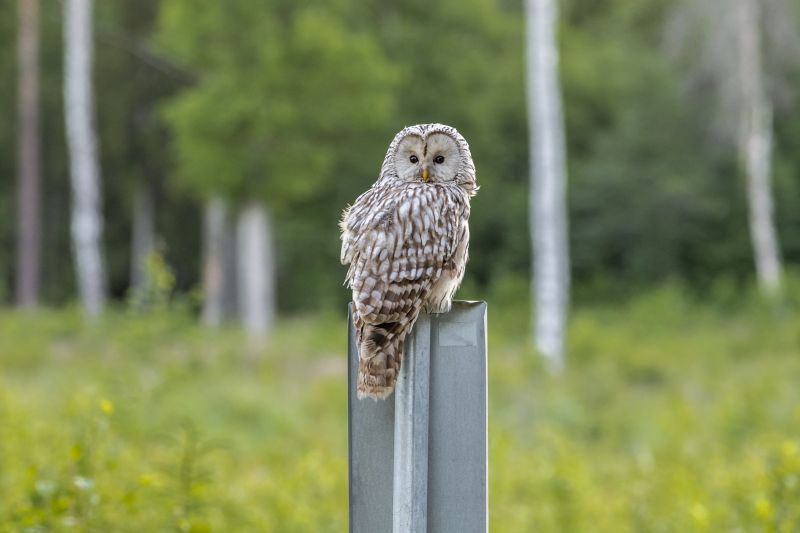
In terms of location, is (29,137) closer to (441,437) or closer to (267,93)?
(267,93)

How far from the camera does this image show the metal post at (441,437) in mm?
2453

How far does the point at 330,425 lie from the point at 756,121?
1378cm

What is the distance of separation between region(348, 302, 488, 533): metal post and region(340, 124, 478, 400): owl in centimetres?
8

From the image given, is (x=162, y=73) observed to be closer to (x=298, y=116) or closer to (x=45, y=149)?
(x=45, y=149)

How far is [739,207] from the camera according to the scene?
2831 centimetres

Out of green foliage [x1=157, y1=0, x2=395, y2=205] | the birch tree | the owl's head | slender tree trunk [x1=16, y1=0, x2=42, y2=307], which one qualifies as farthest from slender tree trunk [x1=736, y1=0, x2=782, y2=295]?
the owl's head

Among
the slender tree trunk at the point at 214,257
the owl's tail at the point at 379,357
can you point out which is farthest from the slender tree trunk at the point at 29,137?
the owl's tail at the point at 379,357

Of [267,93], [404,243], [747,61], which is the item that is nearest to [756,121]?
[747,61]

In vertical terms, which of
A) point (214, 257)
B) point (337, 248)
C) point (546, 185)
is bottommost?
point (546, 185)

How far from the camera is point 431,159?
11.2 ft

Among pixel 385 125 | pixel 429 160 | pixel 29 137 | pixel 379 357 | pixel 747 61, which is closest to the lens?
pixel 379 357

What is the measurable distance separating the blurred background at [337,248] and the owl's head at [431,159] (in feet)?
4.27

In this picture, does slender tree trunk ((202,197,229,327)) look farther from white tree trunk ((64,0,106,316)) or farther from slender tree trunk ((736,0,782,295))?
slender tree trunk ((736,0,782,295))

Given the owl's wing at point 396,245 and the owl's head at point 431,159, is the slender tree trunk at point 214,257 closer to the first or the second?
the owl's head at point 431,159
